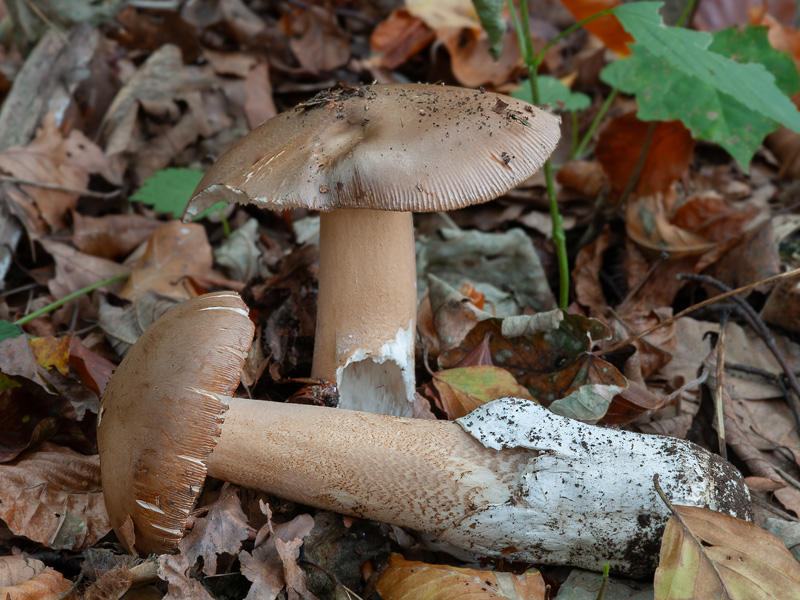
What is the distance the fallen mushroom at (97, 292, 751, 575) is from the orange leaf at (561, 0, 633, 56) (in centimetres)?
244

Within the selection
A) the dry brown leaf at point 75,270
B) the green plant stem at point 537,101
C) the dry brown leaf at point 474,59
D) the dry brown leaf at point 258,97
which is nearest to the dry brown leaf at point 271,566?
the green plant stem at point 537,101

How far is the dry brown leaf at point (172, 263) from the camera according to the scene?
3449 millimetres

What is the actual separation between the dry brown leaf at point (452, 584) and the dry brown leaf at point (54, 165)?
303 centimetres

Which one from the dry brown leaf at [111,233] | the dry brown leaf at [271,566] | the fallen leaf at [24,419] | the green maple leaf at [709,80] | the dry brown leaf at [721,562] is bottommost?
the dry brown leaf at [111,233]

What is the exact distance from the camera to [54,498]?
2.24 metres

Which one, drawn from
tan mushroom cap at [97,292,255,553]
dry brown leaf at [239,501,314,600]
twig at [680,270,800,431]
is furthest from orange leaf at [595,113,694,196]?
dry brown leaf at [239,501,314,600]

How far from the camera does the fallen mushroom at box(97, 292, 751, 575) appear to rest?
1886mm

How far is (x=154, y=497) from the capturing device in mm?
1856

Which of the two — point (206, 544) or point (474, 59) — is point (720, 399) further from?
point (474, 59)

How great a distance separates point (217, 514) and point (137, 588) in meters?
0.32

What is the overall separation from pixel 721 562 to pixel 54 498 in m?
2.24

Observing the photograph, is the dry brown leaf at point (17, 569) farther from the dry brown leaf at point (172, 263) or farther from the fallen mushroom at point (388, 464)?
the dry brown leaf at point (172, 263)

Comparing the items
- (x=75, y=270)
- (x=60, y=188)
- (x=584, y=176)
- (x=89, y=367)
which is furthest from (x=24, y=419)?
(x=584, y=176)

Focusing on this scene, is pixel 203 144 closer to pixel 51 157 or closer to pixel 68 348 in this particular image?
pixel 51 157
